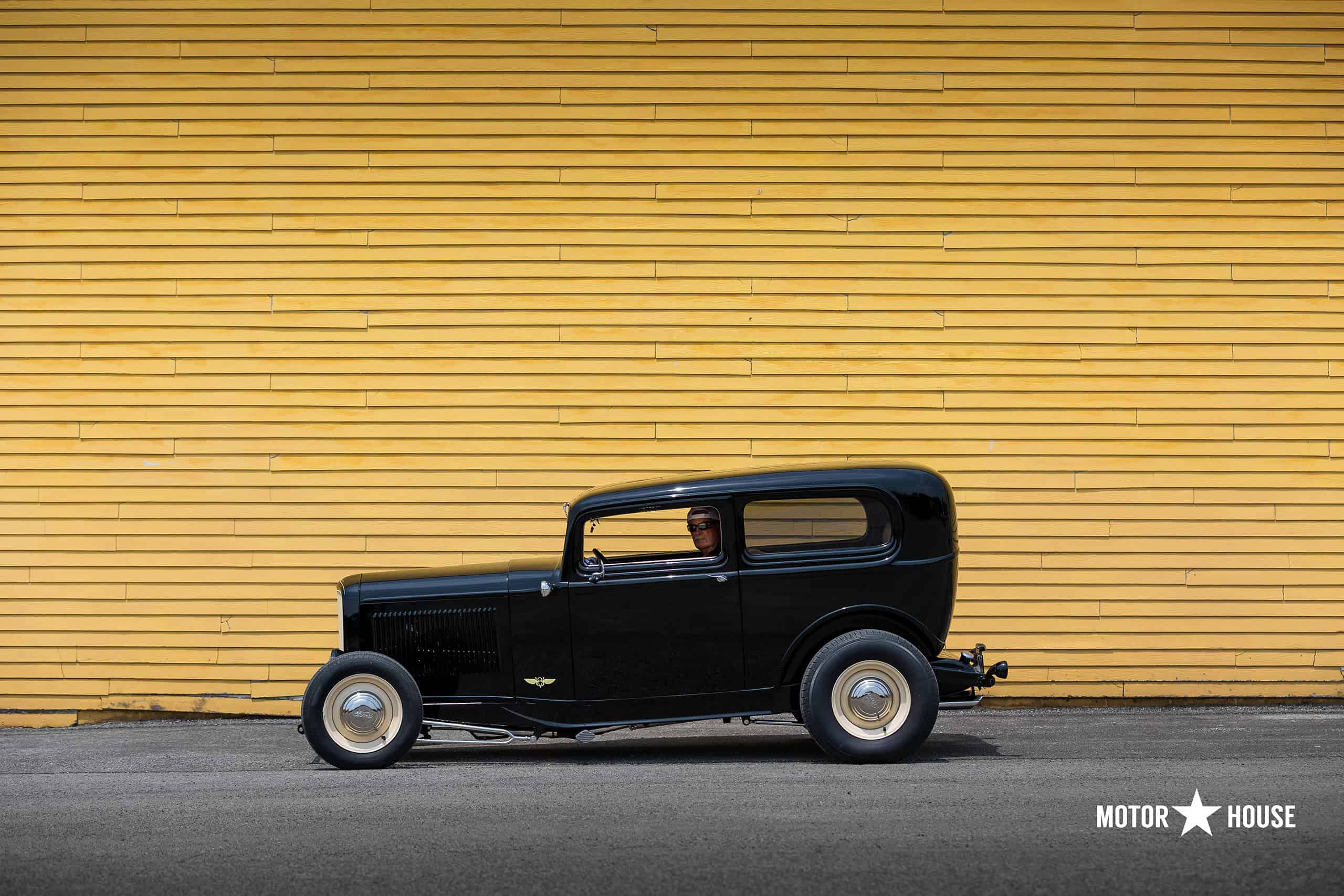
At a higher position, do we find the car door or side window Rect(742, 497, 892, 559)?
side window Rect(742, 497, 892, 559)

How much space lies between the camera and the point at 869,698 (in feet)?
21.7

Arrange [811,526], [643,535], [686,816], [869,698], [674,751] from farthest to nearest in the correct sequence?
[643,535] → [674,751] → [811,526] → [869,698] → [686,816]

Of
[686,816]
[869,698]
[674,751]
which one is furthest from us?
[674,751]

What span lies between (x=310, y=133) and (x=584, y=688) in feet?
15.4

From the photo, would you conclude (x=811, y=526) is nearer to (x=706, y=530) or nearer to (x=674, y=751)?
(x=706, y=530)

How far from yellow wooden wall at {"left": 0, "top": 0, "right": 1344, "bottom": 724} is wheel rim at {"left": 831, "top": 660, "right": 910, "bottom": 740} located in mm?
2387

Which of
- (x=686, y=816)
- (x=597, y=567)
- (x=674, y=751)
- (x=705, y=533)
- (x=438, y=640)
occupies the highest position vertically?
(x=705, y=533)

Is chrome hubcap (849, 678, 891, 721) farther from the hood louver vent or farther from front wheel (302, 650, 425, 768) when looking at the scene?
front wheel (302, 650, 425, 768)

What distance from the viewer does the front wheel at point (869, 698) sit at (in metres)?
6.56

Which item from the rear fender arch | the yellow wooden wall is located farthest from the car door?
the yellow wooden wall

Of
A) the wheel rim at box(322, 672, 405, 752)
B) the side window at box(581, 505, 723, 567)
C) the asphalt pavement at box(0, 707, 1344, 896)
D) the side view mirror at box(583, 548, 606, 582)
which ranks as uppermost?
the side window at box(581, 505, 723, 567)

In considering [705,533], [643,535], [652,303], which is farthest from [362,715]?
[652,303]

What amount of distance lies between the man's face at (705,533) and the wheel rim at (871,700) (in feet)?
3.23

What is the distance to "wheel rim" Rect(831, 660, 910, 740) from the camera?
21.7 feet
